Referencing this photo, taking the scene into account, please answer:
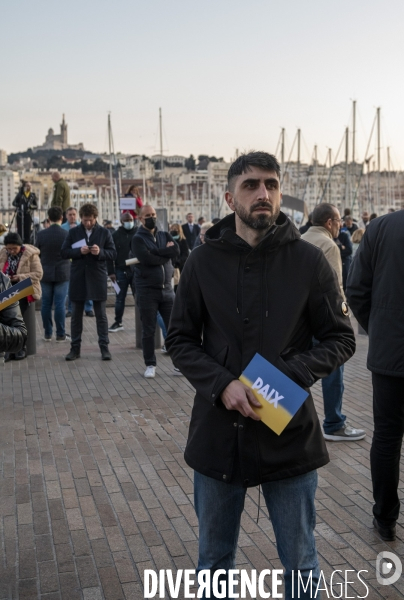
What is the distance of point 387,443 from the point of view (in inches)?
161

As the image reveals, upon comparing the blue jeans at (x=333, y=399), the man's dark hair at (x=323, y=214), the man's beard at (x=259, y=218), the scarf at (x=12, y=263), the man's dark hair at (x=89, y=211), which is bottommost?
the blue jeans at (x=333, y=399)

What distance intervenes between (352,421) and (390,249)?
3.07 meters

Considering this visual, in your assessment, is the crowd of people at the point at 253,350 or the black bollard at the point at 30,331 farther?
the black bollard at the point at 30,331

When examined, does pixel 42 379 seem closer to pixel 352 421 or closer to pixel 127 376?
pixel 127 376

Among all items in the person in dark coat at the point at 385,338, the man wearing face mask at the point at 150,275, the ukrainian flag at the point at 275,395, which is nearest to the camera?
the ukrainian flag at the point at 275,395

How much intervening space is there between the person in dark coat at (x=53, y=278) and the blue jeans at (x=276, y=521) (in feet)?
28.7

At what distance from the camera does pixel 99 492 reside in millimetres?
4926

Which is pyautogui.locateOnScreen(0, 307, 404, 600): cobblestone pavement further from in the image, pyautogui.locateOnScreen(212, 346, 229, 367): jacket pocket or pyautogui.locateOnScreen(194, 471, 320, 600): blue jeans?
pyautogui.locateOnScreen(212, 346, 229, 367): jacket pocket

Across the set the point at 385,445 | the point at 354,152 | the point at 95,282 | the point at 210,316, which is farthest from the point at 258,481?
the point at 354,152

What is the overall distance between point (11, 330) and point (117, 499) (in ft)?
5.82

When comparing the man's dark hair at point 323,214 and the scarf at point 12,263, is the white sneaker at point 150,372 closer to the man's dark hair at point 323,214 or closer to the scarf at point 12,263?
the scarf at point 12,263

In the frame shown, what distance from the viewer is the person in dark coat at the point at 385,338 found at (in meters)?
3.98

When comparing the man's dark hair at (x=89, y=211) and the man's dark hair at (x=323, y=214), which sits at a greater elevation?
the man's dark hair at (x=323, y=214)

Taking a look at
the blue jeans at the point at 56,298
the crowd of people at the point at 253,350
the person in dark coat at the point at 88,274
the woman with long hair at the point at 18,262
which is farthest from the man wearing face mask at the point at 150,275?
the crowd of people at the point at 253,350
